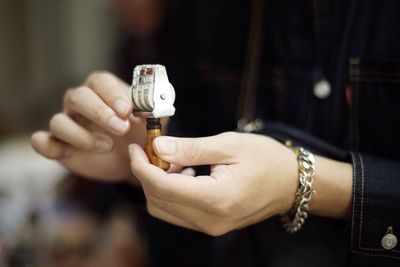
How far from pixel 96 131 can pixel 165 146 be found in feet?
0.62

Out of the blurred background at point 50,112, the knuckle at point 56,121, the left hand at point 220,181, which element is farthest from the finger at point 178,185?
the blurred background at point 50,112

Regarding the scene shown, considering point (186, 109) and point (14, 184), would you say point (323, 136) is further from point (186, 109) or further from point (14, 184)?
point (14, 184)

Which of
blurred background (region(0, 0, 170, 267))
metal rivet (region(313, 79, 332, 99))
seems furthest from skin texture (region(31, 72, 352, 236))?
blurred background (region(0, 0, 170, 267))

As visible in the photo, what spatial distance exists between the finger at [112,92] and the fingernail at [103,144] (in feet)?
0.20

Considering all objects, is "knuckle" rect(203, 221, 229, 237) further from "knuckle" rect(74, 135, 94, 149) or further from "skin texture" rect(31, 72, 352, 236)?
"knuckle" rect(74, 135, 94, 149)

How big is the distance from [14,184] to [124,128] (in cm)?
121

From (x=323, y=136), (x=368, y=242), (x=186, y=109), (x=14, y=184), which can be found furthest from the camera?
(x=14, y=184)

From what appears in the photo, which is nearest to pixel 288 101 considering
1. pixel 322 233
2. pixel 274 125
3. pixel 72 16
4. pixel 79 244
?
pixel 274 125

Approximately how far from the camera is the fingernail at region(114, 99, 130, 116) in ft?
1.76

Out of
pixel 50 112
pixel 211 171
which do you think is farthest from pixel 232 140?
pixel 50 112

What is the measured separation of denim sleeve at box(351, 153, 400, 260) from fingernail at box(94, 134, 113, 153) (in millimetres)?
330

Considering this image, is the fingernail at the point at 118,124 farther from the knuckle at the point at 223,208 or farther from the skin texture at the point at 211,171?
the knuckle at the point at 223,208

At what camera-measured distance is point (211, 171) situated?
51cm

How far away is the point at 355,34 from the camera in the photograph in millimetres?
603
